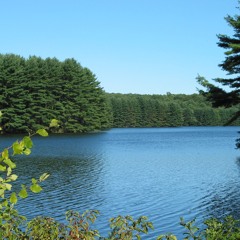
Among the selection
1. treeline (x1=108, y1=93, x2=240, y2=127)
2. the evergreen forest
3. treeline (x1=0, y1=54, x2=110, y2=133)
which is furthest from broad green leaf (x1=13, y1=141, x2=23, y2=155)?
treeline (x1=108, y1=93, x2=240, y2=127)

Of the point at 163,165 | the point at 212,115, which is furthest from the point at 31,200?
the point at 212,115

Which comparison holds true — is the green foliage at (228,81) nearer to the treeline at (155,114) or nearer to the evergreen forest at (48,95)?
the evergreen forest at (48,95)

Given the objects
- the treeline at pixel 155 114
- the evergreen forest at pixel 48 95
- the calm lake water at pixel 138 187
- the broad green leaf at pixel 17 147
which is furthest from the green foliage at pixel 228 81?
the treeline at pixel 155 114

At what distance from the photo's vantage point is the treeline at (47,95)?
72438 mm

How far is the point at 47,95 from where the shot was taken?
3115 inches

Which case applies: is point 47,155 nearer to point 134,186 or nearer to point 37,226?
point 134,186

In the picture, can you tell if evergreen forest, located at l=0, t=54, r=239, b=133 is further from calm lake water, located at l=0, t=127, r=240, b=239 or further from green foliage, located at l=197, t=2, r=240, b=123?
green foliage, located at l=197, t=2, r=240, b=123

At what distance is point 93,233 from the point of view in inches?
203

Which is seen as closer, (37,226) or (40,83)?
(37,226)

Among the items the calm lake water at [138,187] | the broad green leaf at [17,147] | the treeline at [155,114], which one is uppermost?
the treeline at [155,114]

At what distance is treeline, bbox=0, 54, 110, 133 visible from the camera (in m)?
72.4

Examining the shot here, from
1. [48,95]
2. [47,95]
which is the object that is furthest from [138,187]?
[47,95]

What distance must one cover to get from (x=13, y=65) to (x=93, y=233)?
2836 inches

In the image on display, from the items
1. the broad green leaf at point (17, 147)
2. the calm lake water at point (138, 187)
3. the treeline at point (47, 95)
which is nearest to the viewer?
the broad green leaf at point (17, 147)
